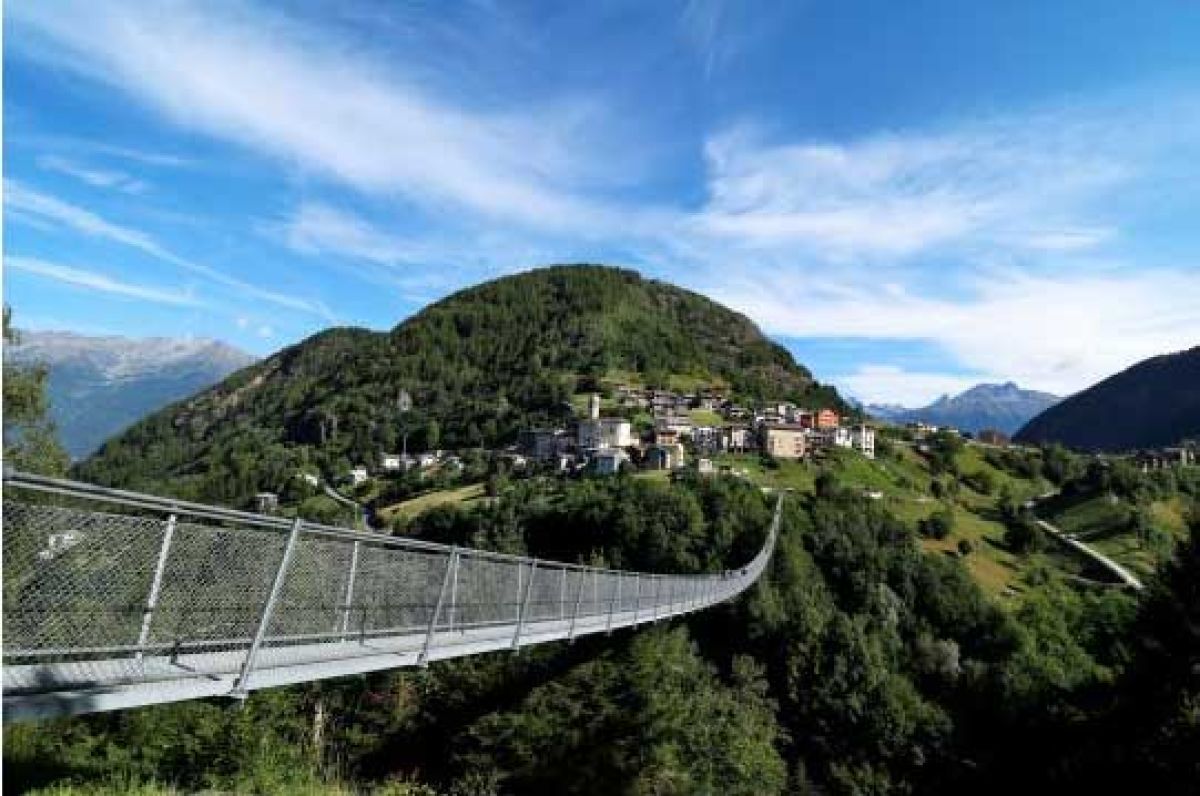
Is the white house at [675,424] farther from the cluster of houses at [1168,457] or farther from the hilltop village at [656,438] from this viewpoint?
the cluster of houses at [1168,457]

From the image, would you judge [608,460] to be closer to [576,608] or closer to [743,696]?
[743,696]

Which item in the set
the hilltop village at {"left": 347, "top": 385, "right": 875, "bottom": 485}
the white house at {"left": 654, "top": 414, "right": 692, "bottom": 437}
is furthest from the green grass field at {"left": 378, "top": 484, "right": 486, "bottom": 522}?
the white house at {"left": 654, "top": 414, "right": 692, "bottom": 437}

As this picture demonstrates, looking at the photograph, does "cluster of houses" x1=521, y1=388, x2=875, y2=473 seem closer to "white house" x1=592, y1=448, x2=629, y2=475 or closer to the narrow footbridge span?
"white house" x1=592, y1=448, x2=629, y2=475

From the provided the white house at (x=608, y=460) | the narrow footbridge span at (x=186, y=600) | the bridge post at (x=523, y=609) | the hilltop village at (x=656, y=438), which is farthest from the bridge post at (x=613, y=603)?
the white house at (x=608, y=460)

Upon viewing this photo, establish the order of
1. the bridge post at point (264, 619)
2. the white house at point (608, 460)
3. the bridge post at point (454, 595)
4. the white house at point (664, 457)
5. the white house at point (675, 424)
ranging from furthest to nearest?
the white house at point (675, 424) → the white house at point (664, 457) → the white house at point (608, 460) → the bridge post at point (454, 595) → the bridge post at point (264, 619)

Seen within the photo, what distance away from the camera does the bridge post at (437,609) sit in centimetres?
922

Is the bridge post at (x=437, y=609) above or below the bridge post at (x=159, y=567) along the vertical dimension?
below

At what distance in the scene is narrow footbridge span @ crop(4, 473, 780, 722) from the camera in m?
4.59

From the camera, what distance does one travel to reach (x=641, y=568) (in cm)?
7081

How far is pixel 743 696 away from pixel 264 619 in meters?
48.7

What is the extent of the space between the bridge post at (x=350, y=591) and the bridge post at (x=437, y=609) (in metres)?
1.37

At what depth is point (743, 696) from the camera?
5134 centimetres

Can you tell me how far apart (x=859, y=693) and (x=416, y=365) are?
133927 mm

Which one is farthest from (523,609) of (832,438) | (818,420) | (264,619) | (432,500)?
(818,420)
